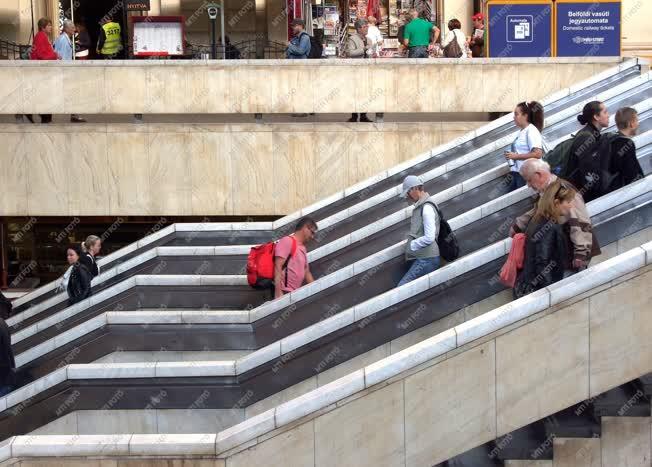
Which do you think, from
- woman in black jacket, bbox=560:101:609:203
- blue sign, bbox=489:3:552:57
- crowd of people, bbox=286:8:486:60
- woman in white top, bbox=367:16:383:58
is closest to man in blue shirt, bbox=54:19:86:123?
crowd of people, bbox=286:8:486:60

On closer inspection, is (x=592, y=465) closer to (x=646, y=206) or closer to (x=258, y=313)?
(x=646, y=206)

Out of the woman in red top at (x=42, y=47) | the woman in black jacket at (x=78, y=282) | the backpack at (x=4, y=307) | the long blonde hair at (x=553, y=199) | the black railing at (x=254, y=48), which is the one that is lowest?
the backpack at (x=4, y=307)

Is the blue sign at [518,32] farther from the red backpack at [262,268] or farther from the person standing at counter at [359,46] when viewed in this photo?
the red backpack at [262,268]

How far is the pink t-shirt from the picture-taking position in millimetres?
12852

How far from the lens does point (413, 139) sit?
19.7 meters

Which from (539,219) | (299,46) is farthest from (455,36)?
(539,219)

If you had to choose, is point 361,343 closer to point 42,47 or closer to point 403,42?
point 403,42

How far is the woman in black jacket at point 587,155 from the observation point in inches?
454

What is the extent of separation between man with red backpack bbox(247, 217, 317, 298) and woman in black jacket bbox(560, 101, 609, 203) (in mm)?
2610

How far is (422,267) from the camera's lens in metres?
12.1

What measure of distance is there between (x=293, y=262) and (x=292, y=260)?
0.02 metres

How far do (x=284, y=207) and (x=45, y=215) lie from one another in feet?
12.3

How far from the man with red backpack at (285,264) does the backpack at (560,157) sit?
93.7 inches

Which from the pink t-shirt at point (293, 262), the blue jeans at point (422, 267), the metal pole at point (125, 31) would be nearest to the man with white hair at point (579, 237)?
the blue jeans at point (422, 267)
